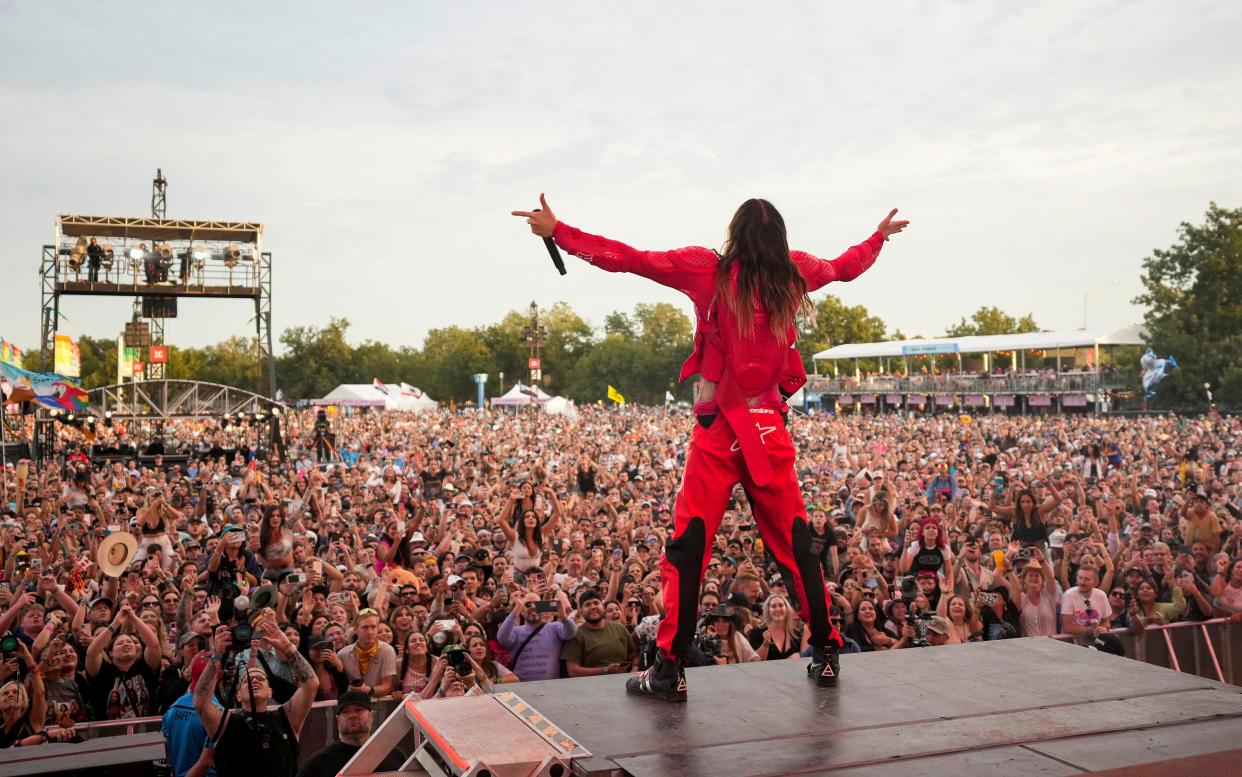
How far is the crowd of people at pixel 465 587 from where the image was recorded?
17.0 feet

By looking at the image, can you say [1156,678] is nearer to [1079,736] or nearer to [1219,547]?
[1079,736]

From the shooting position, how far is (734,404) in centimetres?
370

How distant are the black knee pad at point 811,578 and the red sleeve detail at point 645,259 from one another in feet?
3.20

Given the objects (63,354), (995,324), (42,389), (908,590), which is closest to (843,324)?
(995,324)

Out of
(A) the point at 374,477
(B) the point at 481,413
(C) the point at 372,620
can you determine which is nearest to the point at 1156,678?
(C) the point at 372,620

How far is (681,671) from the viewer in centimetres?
363

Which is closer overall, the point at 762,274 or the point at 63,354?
the point at 762,274

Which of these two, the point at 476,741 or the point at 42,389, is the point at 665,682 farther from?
the point at 42,389

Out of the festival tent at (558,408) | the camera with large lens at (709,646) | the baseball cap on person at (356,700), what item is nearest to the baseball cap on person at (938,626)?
the camera with large lens at (709,646)

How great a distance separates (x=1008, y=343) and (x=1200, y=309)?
12.6m

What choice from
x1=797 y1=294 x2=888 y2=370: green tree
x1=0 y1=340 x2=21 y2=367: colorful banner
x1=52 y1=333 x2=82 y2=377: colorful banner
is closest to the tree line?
x1=797 y1=294 x2=888 y2=370: green tree

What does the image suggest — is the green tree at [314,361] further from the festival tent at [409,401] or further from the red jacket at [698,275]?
the red jacket at [698,275]

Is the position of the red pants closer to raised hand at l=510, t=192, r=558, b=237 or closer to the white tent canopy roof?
raised hand at l=510, t=192, r=558, b=237

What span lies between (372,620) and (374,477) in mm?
11975
